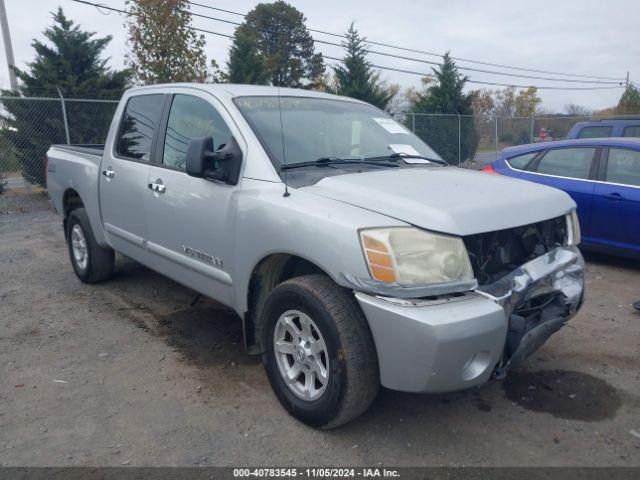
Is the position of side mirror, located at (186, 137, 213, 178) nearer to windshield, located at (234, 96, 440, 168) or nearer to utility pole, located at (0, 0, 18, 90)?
windshield, located at (234, 96, 440, 168)

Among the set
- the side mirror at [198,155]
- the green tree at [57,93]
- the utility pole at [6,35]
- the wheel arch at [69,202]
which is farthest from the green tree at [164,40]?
the side mirror at [198,155]

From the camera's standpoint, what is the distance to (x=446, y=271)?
102 inches

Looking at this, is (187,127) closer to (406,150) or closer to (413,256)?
(406,150)

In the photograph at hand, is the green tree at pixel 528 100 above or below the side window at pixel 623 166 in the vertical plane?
above

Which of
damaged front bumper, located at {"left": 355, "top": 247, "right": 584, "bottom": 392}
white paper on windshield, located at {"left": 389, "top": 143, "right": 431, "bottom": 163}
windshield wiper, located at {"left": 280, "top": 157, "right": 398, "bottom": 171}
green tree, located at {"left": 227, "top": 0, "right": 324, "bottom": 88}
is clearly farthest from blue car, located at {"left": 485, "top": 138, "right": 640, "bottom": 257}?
green tree, located at {"left": 227, "top": 0, "right": 324, "bottom": 88}

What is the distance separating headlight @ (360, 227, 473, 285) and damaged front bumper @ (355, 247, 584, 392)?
4.2 inches

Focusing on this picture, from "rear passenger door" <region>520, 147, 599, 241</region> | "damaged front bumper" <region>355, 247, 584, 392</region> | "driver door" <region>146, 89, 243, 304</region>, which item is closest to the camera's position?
"damaged front bumper" <region>355, 247, 584, 392</region>

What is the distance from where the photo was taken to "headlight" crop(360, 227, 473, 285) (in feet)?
8.30

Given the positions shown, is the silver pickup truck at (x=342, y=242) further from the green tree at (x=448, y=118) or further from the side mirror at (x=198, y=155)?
the green tree at (x=448, y=118)

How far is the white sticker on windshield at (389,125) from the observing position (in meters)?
4.18

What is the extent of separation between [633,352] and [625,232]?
7.56 feet

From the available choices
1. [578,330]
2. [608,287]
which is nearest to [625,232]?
[608,287]

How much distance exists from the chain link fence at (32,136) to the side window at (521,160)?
855cm

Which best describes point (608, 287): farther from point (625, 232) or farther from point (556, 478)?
point (556, 478)
